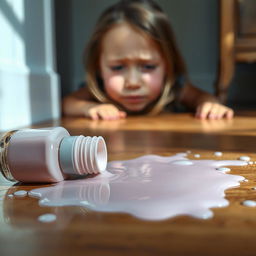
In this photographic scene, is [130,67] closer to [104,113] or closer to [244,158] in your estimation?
[104,113]

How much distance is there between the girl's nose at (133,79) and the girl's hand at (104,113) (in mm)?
106

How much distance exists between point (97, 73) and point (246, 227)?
1.35 m

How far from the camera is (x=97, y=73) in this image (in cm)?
166

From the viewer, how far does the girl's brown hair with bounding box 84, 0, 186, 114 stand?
4.93 ft

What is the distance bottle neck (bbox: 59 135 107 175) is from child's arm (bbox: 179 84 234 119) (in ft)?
3.05

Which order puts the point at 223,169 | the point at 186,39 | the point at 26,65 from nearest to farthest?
the point at 223,169 < the point at 26,65 < the point at 186,39

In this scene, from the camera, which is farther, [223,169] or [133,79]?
[133,79]

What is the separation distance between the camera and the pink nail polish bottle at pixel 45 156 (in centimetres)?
50

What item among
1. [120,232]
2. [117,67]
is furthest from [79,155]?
[117,67]

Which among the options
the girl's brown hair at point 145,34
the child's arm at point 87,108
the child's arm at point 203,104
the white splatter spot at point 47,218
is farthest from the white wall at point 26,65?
the white splatter spot at point 47,218

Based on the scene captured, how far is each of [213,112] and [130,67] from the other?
0.34 metres

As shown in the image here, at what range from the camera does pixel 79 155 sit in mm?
514

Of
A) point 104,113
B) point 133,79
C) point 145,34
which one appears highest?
point 145,34

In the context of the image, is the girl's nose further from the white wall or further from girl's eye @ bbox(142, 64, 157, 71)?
the white wall
